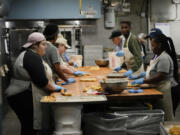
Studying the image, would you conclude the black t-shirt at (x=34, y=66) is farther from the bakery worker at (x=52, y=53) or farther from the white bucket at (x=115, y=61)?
the white bucket at (x=115, y=61)

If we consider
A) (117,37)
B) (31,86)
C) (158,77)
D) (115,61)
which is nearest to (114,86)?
(158,77)

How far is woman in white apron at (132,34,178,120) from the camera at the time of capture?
12.6 feet

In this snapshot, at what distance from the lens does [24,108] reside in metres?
3.75

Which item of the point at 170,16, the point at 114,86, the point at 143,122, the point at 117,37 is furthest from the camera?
the point at 170,16

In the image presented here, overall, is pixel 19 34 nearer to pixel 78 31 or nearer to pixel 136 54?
pixel 78 31

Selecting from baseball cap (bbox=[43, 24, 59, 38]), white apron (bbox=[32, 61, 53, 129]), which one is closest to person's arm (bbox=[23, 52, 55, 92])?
white apron (bbox=[32, 61, 53, 129])

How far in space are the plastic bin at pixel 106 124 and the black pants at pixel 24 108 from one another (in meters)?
0.78

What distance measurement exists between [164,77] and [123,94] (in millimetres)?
714

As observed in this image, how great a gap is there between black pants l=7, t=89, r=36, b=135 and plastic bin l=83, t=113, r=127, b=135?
2.57 feet

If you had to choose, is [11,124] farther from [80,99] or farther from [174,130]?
[174,130]

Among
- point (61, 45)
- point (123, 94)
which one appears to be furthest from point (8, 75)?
point (123, 94)

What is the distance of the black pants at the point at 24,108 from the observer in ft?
12.1

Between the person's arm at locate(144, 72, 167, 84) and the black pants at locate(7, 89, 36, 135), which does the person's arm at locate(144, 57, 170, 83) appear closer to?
the person's arm at locate(144, 72, 167, 84)

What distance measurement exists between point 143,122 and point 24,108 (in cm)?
147
